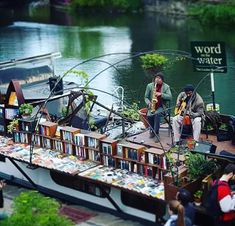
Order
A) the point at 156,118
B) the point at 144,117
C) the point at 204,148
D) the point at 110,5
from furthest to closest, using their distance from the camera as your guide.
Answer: the point at 110,5 < the point at 144,117 < the point at 156,118 < the point at 204,148

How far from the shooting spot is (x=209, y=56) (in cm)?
1305

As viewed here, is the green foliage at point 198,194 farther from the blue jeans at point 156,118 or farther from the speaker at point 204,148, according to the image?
the blue jeans at point 156,118

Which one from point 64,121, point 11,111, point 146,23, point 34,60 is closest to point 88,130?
point 64,121

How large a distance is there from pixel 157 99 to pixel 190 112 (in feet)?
3.22

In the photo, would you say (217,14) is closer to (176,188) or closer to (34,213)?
(176,188)

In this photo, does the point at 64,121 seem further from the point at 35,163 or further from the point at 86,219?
the point at 86,219

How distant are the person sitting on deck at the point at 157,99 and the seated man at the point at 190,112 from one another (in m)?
0.45

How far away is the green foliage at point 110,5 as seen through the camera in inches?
2249

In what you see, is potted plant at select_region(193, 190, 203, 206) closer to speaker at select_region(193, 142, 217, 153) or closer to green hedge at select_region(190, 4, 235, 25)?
speaker at select_region(193, 142, 217, 153)

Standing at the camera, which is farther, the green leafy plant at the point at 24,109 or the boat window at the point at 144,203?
the green leafy plant at the point at 24,109

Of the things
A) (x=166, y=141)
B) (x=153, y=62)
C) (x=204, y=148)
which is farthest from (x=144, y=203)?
(x=153, y=62)

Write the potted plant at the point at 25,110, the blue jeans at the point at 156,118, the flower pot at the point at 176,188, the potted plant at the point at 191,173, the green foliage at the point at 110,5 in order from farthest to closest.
Result: the green foliage at the point at 110,5 < the potted plant at the point at 25,110 < the blue jeans at the point at 156,118 < the potted plant at the point at 191,173 < the flower pot at the point at 176,188

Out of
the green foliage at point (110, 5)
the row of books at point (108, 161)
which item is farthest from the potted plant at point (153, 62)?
the green foliage at point (110, 5)

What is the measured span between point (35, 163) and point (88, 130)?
174cm
